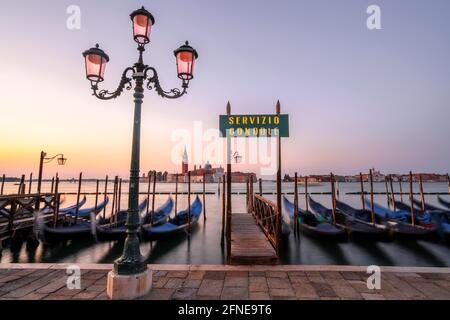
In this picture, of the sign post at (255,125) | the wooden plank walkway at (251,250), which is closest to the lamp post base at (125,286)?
the wooden plank walkway at (251,250)

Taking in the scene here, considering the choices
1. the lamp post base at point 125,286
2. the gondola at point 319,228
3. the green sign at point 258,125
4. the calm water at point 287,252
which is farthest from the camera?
the gondola at point 319,228

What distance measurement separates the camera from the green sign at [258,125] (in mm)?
4957

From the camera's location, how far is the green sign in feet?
16.3

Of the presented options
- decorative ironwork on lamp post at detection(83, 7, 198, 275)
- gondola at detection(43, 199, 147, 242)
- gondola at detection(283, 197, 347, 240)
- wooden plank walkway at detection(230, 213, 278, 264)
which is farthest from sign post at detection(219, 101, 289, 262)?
gondola at detection(43, 199, 147, 242)

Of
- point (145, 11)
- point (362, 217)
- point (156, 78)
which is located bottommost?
point (362, 217)

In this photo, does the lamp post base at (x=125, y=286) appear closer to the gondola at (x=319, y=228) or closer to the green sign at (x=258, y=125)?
the green sign at (x=258, y=125)

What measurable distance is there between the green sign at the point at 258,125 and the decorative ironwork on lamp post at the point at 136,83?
1446mm

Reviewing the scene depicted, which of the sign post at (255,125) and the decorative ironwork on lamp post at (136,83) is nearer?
the decorative ironwork on lamp post at (136,83)

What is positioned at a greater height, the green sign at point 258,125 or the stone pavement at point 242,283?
the green sign at point 258,125
